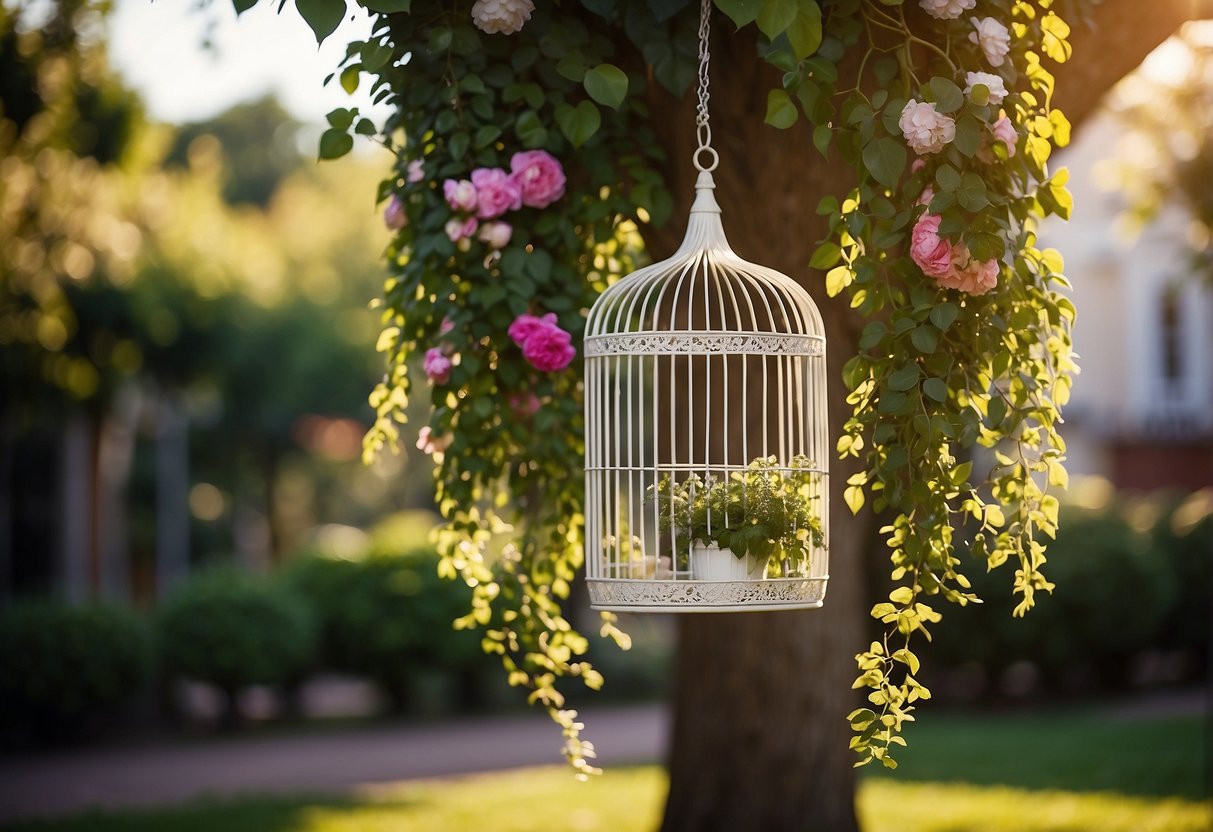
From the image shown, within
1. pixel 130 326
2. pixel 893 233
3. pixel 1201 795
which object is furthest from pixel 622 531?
pixel 130 326

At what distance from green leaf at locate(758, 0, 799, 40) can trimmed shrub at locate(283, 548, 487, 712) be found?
32.9ft

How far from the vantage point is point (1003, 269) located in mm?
2902

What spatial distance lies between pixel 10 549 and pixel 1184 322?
55.1 feet

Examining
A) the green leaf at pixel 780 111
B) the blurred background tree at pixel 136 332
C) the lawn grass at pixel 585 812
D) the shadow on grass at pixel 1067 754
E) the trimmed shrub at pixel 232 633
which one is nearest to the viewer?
the green leaf at pixel 780 111

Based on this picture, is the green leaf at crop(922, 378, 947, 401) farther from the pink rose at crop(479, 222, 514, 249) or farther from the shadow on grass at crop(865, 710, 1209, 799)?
the shadow on grass at crop(865, 710, 1209, 799)

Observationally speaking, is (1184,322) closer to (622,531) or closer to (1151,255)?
(1151,255)

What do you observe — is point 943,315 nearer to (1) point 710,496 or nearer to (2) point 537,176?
(1) point 710,496

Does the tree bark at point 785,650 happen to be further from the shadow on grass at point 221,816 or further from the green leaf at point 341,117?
the shadow on grass at point 221,816

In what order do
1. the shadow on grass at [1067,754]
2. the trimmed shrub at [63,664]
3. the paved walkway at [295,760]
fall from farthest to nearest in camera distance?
1. the trimmed shrub at [63,664]
2. the paved walkway at [295,760]
3. the shadow on grass at [1067,754]

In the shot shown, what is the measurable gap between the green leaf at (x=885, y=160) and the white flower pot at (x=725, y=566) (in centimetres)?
83

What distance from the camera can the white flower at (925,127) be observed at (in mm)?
2697

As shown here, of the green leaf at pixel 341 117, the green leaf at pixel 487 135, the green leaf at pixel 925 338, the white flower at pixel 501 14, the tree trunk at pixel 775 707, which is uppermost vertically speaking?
the white flower at pixel 501 14

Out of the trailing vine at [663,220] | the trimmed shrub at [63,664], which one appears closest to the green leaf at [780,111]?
the trailing vine at [663,220]

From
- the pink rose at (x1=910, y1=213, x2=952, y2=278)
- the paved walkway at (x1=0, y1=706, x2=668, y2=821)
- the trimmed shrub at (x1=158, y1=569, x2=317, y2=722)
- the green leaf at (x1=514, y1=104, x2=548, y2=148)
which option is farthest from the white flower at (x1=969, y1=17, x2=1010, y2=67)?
the trimmed shrub at (x1=158, y1=569, x2=317, y2=722)
